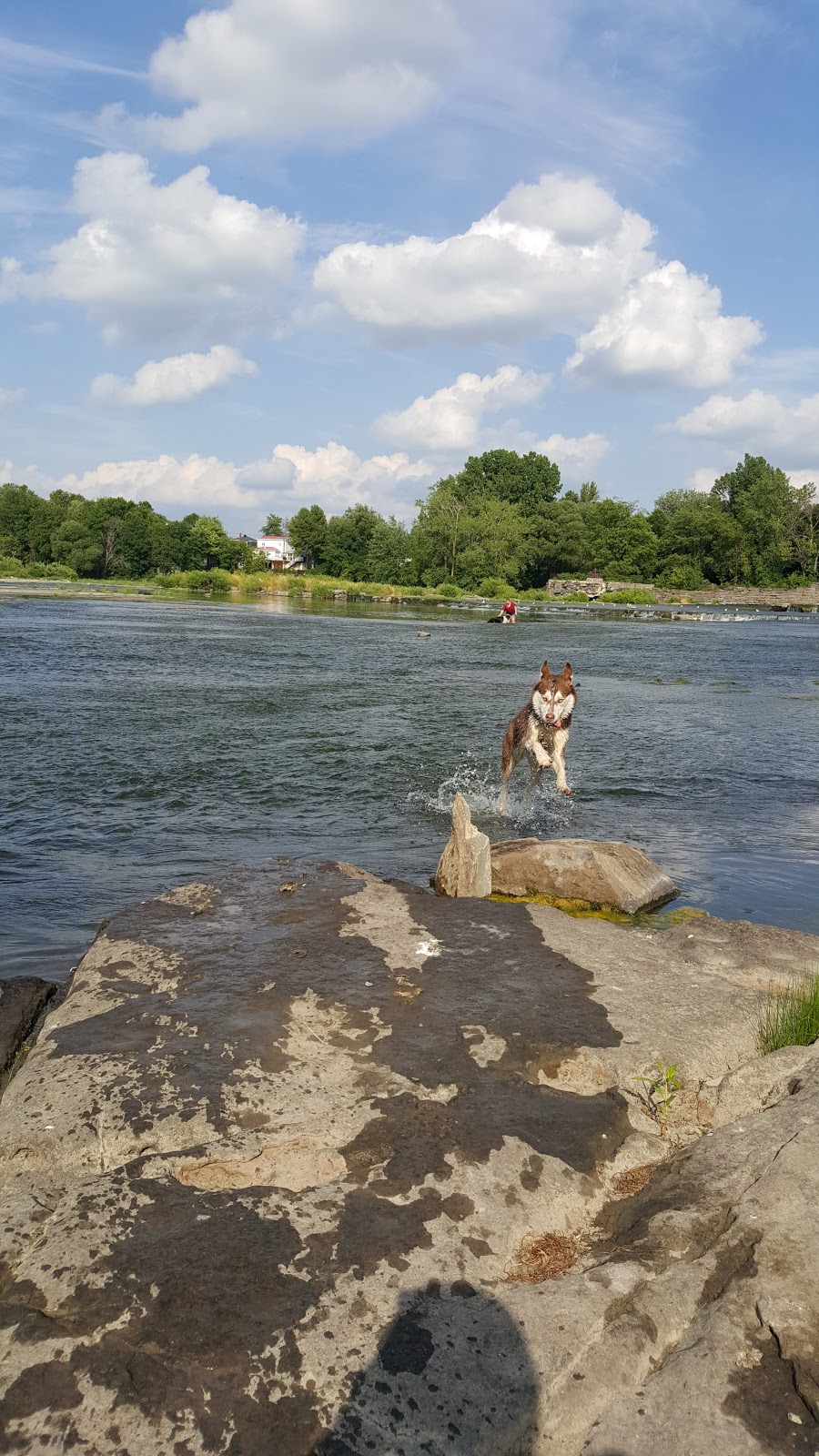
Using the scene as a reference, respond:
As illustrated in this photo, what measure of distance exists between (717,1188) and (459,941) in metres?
2.74

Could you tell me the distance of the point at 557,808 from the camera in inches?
513

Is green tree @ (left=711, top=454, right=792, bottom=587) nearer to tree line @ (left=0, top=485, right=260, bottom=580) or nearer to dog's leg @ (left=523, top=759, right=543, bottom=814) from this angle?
tree line @ (left=0, top=485, right=260, bottom=580)

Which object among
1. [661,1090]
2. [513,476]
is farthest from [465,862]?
[513,476]

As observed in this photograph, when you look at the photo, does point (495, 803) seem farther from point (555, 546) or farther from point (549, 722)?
point (555, 546)

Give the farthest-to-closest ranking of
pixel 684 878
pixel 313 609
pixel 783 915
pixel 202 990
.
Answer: pixel 313 609
pixel 684 878
pixel 783 915
pixel 202 990

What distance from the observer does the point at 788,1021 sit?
522 cm

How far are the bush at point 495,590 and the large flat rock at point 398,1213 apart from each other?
9566cm

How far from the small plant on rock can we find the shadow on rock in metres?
1.70

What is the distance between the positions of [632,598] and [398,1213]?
359 ft

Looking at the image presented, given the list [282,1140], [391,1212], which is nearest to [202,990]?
[282,1140]

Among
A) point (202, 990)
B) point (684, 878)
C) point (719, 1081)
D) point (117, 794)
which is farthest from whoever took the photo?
point (117, 794)

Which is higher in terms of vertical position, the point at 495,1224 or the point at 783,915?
the point at 495,1224

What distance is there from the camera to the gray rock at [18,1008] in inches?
206

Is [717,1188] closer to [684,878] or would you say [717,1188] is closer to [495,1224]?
[495,1224]
